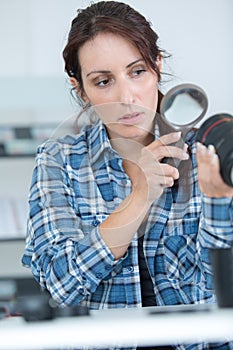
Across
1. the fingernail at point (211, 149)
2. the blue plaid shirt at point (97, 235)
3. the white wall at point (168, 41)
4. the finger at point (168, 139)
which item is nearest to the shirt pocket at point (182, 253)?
the blue plaid shirt at point (97, 235)

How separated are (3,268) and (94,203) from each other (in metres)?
1.32

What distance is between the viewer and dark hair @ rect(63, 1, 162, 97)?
28.4 inches

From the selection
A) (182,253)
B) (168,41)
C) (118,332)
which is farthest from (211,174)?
(168,41)

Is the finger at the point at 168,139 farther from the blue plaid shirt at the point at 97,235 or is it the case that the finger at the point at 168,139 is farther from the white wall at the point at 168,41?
the white wall at the point at 168,41

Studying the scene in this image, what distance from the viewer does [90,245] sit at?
0.71 meters

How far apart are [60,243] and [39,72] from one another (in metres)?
1.22

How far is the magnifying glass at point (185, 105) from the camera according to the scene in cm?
60

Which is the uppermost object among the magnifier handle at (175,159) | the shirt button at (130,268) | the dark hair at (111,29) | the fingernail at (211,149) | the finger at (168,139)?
the dark hair at (111,29)

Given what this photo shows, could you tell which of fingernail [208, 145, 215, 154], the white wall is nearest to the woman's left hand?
fingernail [208, 145, 215, 154]

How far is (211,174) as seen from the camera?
52cm

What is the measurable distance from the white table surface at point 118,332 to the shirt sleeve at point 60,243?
8.8 inches

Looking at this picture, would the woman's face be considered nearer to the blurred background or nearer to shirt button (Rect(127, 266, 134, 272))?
shirt button (Rect(127, 266, 134, 272))

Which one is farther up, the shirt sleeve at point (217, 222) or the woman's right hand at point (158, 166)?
the woman's right hand at point (158, 166)

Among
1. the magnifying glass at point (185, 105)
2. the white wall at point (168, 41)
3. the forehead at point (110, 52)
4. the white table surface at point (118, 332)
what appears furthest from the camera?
the white wall at point (168, 41)
